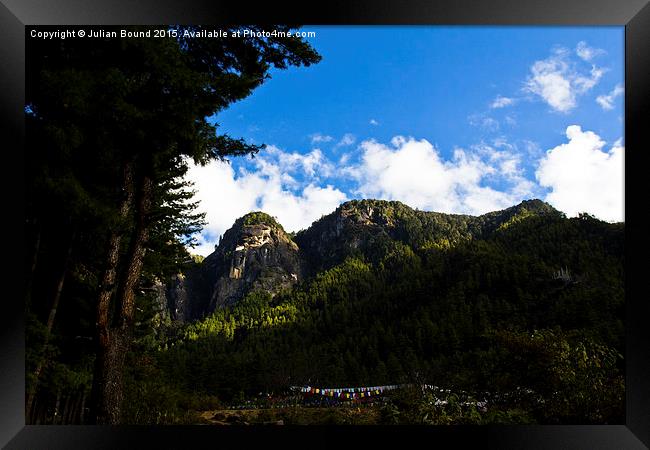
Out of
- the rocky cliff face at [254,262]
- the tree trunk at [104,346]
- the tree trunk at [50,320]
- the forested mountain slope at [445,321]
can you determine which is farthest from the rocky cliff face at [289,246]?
the tree trunk at [104,346]

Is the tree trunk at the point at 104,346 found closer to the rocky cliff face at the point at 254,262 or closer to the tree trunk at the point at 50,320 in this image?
the tree trunk at the point at 50,320

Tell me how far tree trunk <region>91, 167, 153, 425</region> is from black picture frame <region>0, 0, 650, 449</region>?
48.8 inches

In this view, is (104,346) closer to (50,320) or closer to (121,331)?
(121,331)

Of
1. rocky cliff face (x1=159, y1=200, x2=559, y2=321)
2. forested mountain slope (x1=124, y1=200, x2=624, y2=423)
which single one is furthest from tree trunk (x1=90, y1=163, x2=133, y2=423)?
rocky cliff face (x1=159, y1=200, x2=559, y2=321)

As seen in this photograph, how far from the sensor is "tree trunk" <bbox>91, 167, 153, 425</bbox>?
376 cm
